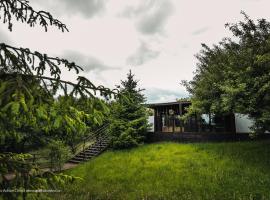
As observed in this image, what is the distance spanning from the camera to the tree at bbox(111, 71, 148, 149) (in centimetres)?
1955

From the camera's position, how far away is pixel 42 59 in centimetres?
384


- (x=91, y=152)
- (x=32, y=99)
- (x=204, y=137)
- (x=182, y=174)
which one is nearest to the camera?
(x=32, y=99)

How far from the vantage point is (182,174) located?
40.8 ft

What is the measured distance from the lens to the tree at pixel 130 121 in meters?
19.5

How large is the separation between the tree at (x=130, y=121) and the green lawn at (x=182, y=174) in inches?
88.9

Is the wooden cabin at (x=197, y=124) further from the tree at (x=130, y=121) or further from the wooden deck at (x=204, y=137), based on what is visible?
the tree at (x=130, y=121)

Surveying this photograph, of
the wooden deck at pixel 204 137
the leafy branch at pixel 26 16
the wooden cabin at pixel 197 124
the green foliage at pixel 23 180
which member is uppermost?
the leafy branch at pixel 26 16

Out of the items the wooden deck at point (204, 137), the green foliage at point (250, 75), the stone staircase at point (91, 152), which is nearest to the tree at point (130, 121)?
the stone staircase at point (91, 152)

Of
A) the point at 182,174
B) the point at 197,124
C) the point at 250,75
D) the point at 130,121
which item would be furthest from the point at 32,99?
the point at 197,124

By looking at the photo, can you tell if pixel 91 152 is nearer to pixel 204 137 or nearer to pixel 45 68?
pixel 204 137

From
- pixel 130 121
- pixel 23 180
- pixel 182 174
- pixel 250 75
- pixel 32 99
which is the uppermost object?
pixel 250 75

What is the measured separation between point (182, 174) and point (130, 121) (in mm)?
8724

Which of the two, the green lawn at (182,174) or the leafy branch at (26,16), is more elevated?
the leafy branch at (26,16)

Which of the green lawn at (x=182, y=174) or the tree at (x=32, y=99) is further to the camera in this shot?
the green lawn at (x=182, y=174)
